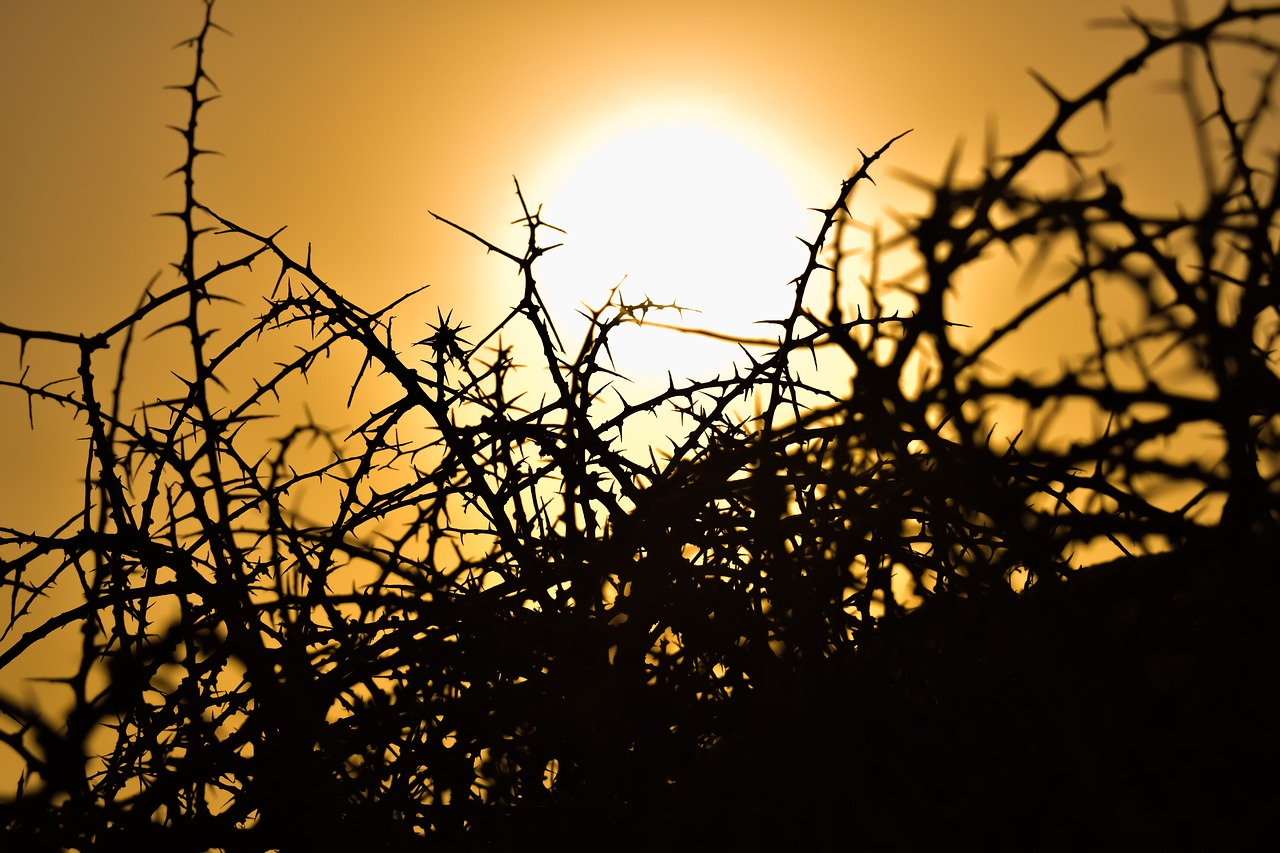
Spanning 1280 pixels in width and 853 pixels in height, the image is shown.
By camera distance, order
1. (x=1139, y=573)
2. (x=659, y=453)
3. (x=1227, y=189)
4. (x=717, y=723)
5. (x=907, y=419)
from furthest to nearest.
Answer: (x=659, y=453) < (x=717, y=723) < (x=1139, y=573) < (x=1227, y=189) < (x=907, y=419)

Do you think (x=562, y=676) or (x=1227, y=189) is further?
(x=562, y=676)

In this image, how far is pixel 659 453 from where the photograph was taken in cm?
187

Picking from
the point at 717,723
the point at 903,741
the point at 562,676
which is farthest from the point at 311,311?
the point at 903,741

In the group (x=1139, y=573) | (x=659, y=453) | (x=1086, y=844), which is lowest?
(x=1086, y=844)

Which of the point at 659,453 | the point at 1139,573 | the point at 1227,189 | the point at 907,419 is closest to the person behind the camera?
the point at 907,419

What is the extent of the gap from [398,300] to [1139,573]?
4.32 feet

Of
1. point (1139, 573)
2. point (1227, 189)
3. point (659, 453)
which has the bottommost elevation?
point (1139, 573)

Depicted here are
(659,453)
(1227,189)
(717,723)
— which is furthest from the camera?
(659,453)

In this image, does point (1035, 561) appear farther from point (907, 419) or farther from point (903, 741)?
point (903, 741)

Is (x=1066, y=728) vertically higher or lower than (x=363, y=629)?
lower

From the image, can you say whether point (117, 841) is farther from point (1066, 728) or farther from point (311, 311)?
point (1066, 728)

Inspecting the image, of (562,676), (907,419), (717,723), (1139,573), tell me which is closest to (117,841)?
(562,676)

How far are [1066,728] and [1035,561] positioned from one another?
16 centimetres

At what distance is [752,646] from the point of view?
51.8 inches
